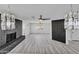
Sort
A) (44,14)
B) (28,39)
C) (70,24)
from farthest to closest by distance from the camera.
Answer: (28,39) < (44,14) < (70,24)

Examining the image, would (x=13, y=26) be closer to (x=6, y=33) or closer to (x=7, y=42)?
(x=6, y=33)

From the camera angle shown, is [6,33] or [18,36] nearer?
[6,33]

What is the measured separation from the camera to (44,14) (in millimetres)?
2162

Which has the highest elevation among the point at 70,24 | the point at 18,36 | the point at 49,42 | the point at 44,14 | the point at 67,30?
the point at 44,14

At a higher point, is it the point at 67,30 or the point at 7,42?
the point at 67,30

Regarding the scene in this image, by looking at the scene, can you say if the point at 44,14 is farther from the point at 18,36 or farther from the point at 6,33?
the point at 6,33

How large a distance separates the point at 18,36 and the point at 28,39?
31 centimetres

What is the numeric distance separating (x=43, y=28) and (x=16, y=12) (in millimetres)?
858

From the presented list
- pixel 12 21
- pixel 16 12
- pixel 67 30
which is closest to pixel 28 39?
pixel 12 21

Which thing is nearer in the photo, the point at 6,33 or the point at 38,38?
the point at 6,33
